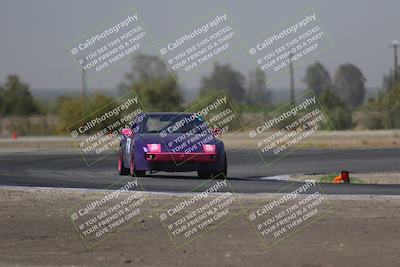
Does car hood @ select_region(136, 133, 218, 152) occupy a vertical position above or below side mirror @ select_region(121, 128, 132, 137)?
below

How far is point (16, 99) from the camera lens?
93562 millimetres

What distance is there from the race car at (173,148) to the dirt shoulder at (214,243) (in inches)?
228

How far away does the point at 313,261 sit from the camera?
11.1m

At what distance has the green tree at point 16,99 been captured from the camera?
93.2 m

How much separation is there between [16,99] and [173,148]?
73503 millimetres

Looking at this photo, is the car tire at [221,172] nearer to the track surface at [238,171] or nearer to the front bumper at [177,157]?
the track surface at [238,171]

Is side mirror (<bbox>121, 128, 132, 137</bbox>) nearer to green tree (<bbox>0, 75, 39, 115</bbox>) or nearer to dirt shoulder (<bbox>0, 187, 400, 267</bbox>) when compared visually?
dirt shoulder (<bbox>0, 187, 400, 267</bbox>)

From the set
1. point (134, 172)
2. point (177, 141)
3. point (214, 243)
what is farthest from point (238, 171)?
point (214, 243)

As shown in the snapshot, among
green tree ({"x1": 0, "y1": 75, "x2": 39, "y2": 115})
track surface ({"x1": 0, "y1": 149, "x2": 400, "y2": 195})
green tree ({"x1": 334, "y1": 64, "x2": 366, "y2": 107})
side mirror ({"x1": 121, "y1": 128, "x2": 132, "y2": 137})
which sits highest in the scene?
green tree ({"x1": 0, "y1": 75, "x2": 39, "y2": 115})

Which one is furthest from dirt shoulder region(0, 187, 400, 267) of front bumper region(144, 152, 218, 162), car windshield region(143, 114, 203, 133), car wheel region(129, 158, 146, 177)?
car windshield region(143, 114, 203, 133)

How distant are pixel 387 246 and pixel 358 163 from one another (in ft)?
58.5

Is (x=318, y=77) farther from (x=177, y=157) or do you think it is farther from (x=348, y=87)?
(x=177, y=157)

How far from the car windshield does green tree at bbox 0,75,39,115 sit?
233 ft

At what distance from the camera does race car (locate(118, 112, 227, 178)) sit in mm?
21734
